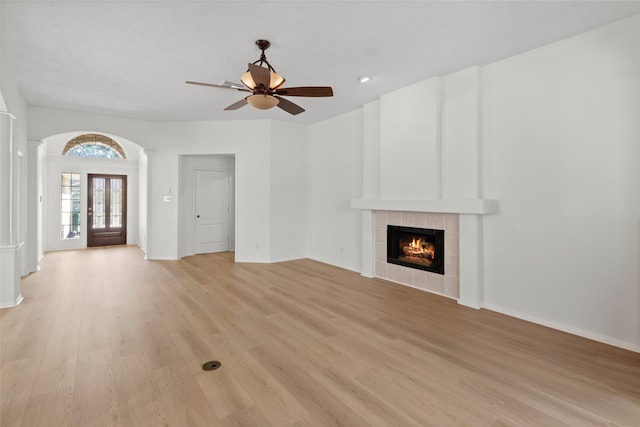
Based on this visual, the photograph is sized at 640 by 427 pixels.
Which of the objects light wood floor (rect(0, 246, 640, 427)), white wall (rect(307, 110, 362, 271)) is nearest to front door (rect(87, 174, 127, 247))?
light wood floor (rect(0, 246, 640, 427))

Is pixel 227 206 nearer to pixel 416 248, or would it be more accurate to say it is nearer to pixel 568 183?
pixel 416 248

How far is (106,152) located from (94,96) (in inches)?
178

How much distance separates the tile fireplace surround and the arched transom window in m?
8.01

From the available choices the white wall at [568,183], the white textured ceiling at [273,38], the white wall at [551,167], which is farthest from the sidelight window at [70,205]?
the white wall at [568,183]

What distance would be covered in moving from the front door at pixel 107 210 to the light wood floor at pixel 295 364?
493 cm

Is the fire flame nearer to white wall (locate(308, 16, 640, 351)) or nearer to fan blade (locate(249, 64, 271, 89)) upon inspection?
white wall (locate(308, 16, 640, 351))

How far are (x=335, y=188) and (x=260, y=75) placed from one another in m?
3.58

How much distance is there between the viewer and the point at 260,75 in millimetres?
2928

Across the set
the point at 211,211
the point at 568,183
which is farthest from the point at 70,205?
the point at 568,183

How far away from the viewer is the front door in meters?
8.52

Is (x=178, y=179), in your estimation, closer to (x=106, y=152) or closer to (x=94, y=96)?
(x=94, y=96)

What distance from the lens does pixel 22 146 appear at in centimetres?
516

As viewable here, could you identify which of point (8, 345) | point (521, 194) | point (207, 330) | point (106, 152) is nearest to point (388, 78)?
point (521, 194)

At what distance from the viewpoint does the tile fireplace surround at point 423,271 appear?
Result: 4.17m
